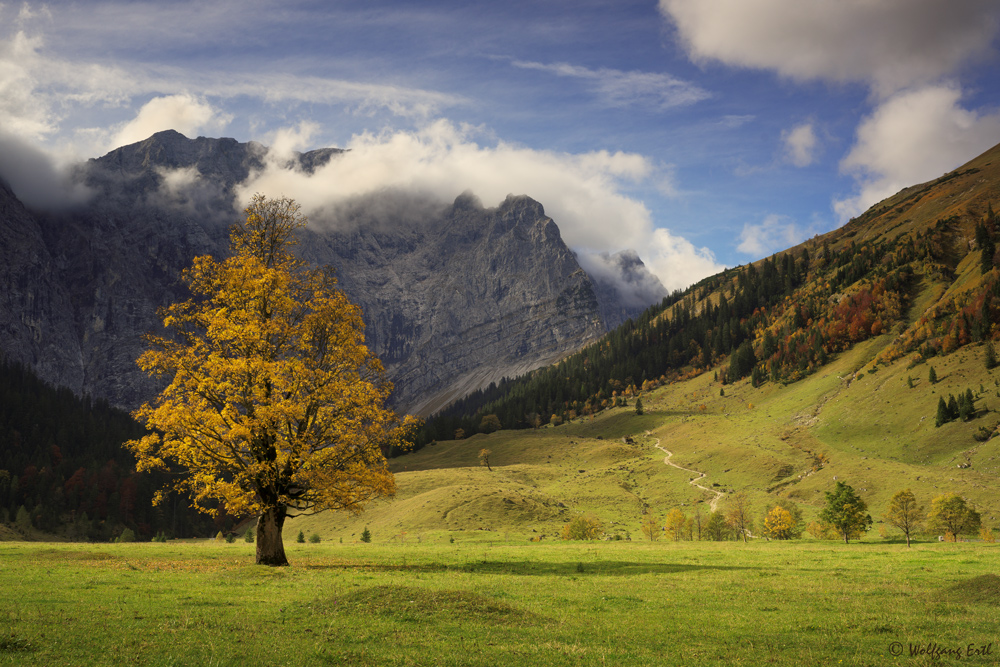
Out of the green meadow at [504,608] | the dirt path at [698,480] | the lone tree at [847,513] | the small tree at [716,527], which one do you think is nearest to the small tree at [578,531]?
the small tree at [716,527]

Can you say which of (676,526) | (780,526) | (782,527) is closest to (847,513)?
(782,527)

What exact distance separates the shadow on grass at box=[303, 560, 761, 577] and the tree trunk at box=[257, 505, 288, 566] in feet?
5.20

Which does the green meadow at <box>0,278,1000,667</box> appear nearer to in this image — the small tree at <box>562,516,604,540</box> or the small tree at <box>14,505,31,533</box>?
the small tree at <box>562,516,604,540</box>

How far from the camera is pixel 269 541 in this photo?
29766 millimetres

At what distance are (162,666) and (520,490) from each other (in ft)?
367

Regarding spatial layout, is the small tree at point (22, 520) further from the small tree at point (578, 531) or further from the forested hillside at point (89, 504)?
the small tree at point (578, 531)

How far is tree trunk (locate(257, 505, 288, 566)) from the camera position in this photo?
29.4m

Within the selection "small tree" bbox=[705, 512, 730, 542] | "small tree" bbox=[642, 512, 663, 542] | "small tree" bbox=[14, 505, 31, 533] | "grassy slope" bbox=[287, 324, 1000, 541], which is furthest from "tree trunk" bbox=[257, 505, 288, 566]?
"small tree" bbox=[14, 505, 31, 533]

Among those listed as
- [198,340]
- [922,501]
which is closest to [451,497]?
[922,501]

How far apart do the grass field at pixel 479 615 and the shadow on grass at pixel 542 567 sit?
1.00ft

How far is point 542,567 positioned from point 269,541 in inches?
542

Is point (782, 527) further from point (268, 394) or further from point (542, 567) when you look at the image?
point (268, 394)

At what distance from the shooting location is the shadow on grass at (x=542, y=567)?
28891 mm

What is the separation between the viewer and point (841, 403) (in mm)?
160250
